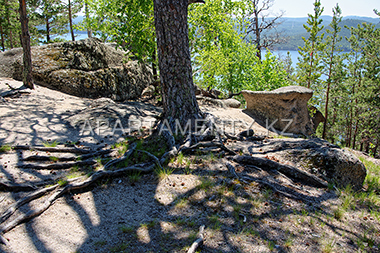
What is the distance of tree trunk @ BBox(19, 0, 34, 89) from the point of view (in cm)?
875

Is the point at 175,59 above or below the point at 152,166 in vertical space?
above

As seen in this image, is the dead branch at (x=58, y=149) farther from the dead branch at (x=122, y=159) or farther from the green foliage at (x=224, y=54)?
the green foliage at (x=224, y=54)

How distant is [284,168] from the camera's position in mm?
4832

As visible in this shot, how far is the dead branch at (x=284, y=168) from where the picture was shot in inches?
182

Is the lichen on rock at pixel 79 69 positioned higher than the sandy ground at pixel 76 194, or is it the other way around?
the lichen on rock at pixel 79 69

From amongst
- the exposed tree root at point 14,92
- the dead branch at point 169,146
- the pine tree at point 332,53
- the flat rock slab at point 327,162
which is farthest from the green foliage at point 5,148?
the pine tree at point 332,53

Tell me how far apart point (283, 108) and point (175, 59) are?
663 cm

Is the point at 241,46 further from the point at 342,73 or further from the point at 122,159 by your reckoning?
the point at 122,159

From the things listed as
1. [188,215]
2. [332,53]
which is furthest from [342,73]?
[188,215]

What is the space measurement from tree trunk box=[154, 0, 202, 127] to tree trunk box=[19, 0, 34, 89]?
19.2 ft

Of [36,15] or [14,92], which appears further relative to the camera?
[36,15]

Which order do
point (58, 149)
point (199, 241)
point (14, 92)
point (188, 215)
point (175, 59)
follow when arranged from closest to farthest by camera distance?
point (199, 241) < point (188, 215) < point (58, 149) < point (175, 59) < point (14, 92)

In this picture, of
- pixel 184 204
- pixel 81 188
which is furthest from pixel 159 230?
pixel 81 188

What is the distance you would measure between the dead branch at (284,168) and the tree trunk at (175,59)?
1.74m
